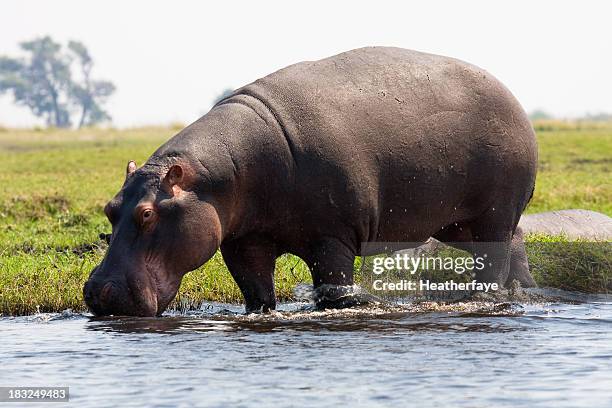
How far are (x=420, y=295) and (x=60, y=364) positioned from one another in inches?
165

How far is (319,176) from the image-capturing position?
851 centimetres

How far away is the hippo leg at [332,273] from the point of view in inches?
341

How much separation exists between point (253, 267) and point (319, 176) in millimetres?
1009

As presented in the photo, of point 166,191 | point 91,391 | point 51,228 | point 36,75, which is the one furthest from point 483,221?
point 36,75

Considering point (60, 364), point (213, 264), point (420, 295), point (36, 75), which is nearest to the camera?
point (60, 364)

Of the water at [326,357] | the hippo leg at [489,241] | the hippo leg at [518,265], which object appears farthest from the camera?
the hippo leg at [518,265]

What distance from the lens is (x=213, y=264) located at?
38.1ft

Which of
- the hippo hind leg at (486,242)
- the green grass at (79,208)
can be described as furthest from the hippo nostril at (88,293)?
the hippo hind leg at (486,242)

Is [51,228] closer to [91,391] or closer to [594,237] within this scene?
[594,237]

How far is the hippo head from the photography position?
26.3 ft
